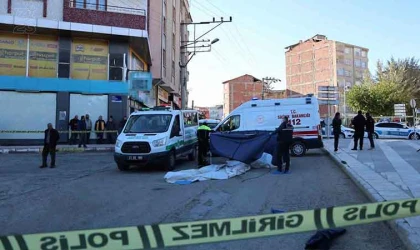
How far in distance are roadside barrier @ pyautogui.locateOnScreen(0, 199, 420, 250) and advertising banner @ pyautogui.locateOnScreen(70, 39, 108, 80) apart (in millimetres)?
22638

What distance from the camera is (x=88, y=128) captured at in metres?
23.3

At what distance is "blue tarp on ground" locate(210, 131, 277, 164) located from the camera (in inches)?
513

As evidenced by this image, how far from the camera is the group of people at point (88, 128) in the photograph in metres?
22.4

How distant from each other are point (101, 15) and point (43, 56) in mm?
4187

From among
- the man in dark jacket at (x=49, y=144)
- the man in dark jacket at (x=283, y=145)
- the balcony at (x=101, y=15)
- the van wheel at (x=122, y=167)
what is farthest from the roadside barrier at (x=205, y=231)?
the balcony at (x=101, y=15)

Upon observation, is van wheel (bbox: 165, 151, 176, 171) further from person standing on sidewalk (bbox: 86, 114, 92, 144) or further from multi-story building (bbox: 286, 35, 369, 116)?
multi-story building (bbox: 286, 35, 369, 116)

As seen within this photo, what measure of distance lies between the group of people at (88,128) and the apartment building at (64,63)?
56 centimetres

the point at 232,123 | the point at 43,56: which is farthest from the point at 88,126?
the point at 232,123

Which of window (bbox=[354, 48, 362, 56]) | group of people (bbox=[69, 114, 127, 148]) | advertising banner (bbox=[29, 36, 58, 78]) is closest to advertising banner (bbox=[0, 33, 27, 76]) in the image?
advertising banner (bbox=[29, 36, 58, 78])

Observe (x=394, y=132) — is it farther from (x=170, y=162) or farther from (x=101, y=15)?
(x=170, y=162)

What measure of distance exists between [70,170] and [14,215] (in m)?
6.74

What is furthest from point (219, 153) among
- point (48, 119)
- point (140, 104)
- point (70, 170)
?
point (140, 104)

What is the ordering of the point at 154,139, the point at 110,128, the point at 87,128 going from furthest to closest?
1. the point at 110,128
2. the point at 87,128
3. the point at 154,139

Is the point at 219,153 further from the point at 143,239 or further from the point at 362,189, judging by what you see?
the point at 143,239
